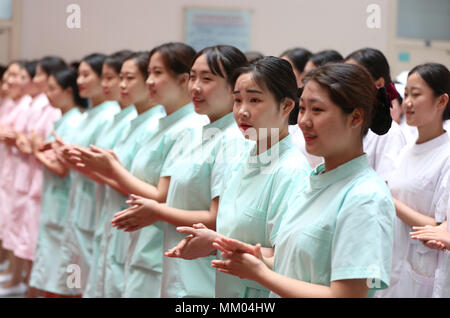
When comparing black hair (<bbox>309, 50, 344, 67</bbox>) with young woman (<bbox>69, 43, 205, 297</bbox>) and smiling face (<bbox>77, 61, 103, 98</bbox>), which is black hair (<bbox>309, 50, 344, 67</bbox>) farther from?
smiling face (<bbox>77, 61, 103, 98</bbox>)

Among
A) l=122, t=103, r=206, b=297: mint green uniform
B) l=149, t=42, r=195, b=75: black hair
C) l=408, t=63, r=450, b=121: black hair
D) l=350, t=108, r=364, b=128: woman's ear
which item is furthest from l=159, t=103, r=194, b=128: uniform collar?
l=350, t=108, r=364, b=128: woman's ear

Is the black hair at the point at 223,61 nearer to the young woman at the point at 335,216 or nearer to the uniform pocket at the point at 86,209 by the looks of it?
the young woman at the point at 335,216

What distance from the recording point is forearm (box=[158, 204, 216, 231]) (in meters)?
2.34

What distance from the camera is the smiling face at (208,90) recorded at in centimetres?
236

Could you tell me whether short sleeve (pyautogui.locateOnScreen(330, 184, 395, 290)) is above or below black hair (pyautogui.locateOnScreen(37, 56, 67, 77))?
below

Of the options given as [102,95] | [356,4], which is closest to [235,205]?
[102,95]

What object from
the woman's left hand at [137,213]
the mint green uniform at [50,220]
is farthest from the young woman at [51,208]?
the woman's left hand at [137,213]

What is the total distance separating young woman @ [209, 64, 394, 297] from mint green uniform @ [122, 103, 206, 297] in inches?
47.5

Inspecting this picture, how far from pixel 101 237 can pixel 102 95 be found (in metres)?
0.94

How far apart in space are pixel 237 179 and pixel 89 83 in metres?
2.03

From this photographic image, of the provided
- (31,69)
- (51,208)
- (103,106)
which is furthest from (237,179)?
(31,69)

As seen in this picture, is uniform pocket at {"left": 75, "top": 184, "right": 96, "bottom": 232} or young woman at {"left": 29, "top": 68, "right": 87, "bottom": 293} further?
young woman at {"left": 29, "top": 68, "right": 87, "bottom": 293}

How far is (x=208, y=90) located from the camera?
2.36 metres
